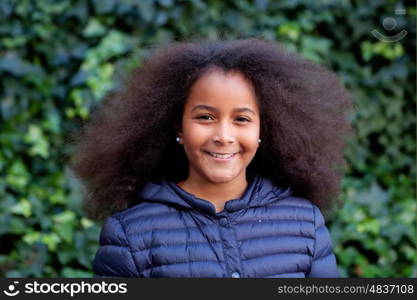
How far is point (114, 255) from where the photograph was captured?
2428 millimetres

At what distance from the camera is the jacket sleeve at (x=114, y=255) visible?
240 cm

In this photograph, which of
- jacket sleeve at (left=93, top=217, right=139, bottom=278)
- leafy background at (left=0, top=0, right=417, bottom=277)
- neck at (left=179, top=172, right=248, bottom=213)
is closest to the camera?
jacket sleeve at (left=93, top=217, right=139, bottom=278)

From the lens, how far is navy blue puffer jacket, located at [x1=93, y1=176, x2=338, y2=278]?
7.90 feet

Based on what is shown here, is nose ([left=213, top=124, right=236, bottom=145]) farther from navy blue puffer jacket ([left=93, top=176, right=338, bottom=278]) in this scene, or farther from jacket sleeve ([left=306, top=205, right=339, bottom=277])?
jacket sleeve ([left=306, top=205, right=339, bottom=277])

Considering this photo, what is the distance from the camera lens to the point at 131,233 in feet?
8.01

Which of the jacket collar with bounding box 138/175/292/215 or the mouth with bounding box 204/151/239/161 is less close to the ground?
the mouth with bounding box 204/151/239/161

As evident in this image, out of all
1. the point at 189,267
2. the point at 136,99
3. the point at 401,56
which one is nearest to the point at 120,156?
the point at 136,99

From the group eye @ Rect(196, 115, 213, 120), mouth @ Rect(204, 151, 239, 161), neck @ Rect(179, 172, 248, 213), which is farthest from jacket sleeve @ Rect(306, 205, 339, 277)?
eye @ Rect(196, 115, 213, 120)

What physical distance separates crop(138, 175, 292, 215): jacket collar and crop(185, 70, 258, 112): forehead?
0.30 m

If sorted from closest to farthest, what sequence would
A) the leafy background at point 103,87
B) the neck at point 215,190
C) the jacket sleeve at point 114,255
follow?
the jacket sleeve at point 114,255
the neck at point 215,190
the leafy background at point 103,87

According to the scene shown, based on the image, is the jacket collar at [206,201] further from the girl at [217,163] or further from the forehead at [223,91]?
the forehead at [223,91]

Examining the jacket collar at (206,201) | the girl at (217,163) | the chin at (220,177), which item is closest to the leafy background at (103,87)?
the girl at (217,163)

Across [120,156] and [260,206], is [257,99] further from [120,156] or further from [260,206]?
[120,156]

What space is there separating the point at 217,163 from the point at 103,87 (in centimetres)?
197
